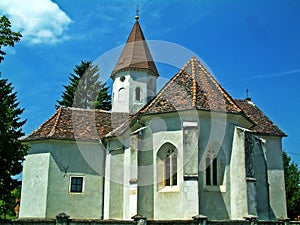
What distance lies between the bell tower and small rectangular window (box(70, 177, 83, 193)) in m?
8.76

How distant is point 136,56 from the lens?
3228cm

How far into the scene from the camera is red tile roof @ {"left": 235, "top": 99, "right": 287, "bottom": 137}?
97.1 ft

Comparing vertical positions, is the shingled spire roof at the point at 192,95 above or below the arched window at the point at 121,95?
below

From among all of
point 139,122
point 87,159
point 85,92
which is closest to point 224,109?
point 139,122

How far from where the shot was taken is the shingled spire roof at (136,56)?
32031 mm

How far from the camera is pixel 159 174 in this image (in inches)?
757

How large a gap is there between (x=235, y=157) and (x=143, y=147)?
16.6 feet

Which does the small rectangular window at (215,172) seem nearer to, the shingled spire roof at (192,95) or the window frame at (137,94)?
the shingled spire roof at (192,95)

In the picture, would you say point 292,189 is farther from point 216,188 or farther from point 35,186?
point 35,186

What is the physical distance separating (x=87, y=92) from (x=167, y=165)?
106 feet

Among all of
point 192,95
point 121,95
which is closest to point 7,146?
point 192,95

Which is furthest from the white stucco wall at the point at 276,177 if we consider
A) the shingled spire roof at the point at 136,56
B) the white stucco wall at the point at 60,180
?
the white stucco wall at the point at 60,180

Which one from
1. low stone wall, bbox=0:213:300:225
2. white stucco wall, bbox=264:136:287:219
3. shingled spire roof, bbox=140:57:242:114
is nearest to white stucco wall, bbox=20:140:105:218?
shingled spire roof, bbox=140:57:242:114

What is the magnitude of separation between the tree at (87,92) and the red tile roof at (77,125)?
1932 cm
